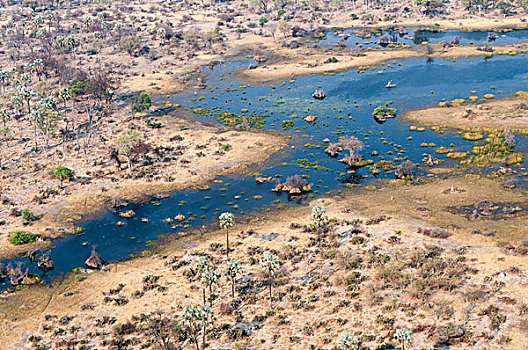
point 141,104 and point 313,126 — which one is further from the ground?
point 141,104

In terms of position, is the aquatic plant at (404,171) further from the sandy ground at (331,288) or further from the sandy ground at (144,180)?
the sandy ground at (144,180)

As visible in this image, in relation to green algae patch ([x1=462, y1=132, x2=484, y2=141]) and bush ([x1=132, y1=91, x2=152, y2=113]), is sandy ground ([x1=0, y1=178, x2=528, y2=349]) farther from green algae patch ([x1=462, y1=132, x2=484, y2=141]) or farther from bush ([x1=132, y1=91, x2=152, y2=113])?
bush ([x1=132, y1=91, x2=152, y2=113])

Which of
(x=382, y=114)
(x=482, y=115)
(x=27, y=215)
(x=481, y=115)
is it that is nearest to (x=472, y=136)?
(x=481, y=115)

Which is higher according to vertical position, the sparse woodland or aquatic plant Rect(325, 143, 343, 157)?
aquatic plant Rect(325, 143, 343, 157)

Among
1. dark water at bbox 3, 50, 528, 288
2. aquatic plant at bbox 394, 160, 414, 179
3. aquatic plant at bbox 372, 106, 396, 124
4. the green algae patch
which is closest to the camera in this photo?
dark water at bbox 3, 50, 528, 288

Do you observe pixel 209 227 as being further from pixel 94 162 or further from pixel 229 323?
pixel 94 162

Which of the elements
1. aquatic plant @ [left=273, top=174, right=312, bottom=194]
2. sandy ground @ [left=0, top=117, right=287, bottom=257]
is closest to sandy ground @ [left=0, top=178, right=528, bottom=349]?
aquatic plant @ [left=273, top=174, right=312, bottom=194]

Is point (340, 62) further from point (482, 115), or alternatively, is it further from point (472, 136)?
point (472, 136)
